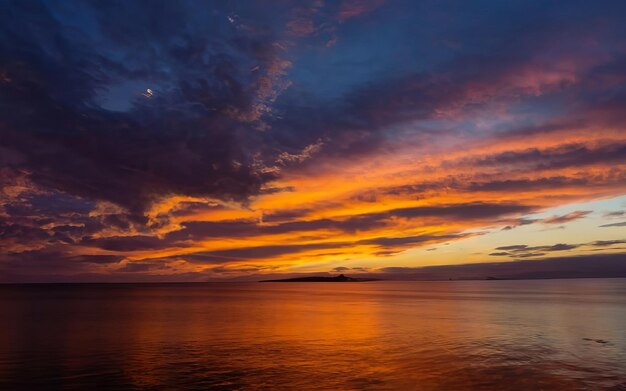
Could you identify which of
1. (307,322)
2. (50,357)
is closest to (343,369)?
(50,357)

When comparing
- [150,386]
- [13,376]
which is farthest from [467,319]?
[13,376]

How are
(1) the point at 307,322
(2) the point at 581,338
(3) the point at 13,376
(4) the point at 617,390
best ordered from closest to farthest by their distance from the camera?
(4) the point at 617,390, (3) the point at 13,376, (2) the point at 581,338, (1) the point at 307,322

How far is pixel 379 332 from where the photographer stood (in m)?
64.1

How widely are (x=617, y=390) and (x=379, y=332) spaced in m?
34.1

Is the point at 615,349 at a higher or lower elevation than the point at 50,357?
lower

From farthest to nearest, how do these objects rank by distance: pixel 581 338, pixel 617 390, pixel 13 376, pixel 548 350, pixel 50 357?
1. pixel 581 338
2. pixel 548 350
3. pixel 50 357
4. pixel 13 376
5. pixel 617 390

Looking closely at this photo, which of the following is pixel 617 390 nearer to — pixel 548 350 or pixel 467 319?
pixel 548 350

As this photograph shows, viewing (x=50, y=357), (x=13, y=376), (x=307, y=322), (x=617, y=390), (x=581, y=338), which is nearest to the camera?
(x=617, y=390)

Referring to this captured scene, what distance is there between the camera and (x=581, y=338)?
56312 mm

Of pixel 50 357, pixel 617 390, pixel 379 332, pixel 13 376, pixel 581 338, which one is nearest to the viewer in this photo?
pixel 617 390

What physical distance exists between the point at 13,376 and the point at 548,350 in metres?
48.5

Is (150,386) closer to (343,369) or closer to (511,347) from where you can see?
(343,369)

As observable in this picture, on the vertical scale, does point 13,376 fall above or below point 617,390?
above

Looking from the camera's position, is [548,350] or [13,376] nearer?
[13,376]
